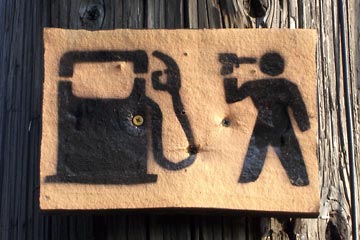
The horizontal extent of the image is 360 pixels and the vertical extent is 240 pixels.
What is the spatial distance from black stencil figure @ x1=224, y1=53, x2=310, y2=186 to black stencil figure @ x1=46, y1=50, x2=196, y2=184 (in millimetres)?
130

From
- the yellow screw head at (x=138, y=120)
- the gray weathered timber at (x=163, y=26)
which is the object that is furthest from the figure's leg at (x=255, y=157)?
the yellow screw head at (x=138, y=120)

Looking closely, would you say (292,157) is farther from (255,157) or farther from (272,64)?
(272,64)

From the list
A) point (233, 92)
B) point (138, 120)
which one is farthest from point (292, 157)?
point (138, 120)

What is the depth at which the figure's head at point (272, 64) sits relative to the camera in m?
1.66

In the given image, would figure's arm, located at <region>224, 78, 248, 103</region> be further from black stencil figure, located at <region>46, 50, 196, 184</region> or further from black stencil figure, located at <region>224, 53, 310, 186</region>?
black stencil figure, located at <region>46, 50, 196, 184</region>

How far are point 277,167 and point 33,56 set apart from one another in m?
0.73

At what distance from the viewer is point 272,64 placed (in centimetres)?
166

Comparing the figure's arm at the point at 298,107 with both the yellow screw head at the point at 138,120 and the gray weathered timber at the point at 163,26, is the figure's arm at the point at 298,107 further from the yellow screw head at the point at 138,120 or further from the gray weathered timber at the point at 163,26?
the yellow screw head at the point at 138,120

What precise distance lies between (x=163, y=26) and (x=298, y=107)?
0.38 meters

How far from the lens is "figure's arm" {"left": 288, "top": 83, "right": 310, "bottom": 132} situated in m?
1.63

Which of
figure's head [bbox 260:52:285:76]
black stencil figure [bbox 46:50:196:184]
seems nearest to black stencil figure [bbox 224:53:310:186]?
figure's head [bbox 260:52:285:76]

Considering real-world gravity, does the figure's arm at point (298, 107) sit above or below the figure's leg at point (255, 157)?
above

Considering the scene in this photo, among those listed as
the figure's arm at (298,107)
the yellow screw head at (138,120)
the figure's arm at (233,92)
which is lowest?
the yellow screw head at (138,120)

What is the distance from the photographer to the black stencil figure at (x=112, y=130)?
5.26 ft
